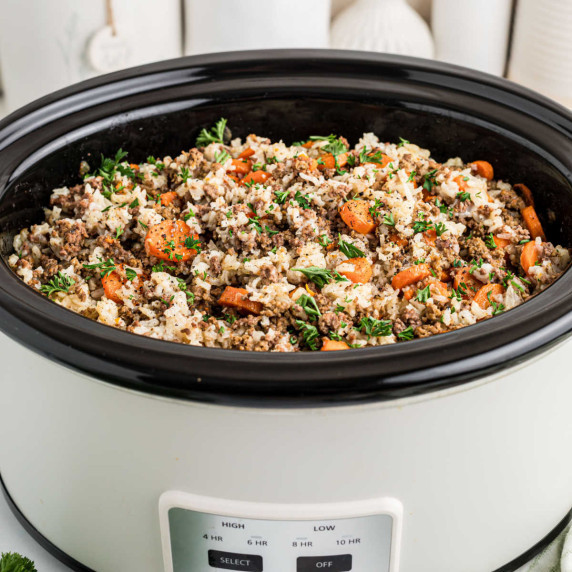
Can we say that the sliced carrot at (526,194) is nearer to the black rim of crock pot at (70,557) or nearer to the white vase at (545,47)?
the black rim of crock pot at (70,557)

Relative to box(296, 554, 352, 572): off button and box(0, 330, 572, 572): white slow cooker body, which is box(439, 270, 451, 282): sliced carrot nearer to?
box(0, 330, 572, 572): white slow cooker body

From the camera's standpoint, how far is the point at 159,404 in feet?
3.36

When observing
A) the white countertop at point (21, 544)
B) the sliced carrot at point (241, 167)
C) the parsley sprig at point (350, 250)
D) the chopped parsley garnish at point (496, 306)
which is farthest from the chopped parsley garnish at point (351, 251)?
the white countertop at point (21, 544)

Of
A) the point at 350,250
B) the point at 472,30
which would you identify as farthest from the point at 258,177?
the point at 472,30

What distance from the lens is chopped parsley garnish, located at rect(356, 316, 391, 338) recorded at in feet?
4.13

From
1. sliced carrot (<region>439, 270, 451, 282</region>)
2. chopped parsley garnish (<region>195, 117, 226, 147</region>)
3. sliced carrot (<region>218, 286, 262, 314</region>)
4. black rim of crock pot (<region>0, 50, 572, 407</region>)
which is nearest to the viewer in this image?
black rim of crock pot (<region>0, 50, 572, 407</region>)

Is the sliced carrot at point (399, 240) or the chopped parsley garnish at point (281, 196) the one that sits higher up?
the chopped parsley garnish at point (281, 196)

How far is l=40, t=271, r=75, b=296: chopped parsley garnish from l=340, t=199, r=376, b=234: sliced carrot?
0.48 m

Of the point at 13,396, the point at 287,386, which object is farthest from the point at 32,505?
the point at 287,386

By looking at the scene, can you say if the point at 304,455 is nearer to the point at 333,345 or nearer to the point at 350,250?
the point at 333,345

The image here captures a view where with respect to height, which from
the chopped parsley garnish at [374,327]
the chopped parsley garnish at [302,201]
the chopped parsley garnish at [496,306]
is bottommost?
the chopped parsley garnish at [374,327]

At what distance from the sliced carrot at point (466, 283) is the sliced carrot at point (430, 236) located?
0.09m

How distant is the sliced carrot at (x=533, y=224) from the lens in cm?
155

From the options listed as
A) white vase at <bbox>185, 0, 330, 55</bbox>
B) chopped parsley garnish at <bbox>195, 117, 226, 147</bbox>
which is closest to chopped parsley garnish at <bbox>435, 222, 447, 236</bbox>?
chopped parsley garnish at <bbox>195, 117, 226, 147</bbox>
